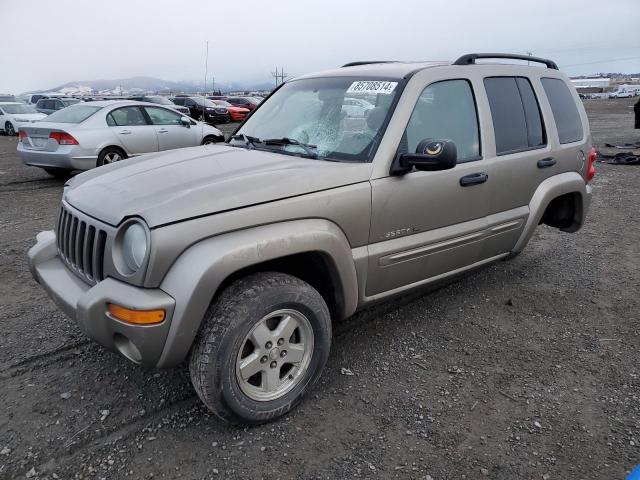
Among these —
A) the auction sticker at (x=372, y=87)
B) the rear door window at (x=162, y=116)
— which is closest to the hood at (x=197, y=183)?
the auction sticker at (x=372, y=87)

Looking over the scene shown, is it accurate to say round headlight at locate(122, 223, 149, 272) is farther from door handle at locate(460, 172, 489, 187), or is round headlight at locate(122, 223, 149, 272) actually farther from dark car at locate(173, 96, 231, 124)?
dark car at locate(173, 96, 231, 124)

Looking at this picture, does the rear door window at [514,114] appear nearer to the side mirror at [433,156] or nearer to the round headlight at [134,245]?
the side mirror at [433,156]

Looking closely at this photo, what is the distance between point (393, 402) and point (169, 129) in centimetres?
841

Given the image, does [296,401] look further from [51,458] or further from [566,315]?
[566,315]

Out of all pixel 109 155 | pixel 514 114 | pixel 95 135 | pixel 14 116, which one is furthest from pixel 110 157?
pixel 14 116

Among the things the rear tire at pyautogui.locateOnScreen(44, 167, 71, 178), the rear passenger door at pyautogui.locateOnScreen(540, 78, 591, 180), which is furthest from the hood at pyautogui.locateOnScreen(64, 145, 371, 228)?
the rear tire at pyautogui.locateOnScreen(44, 167, 71, 178)

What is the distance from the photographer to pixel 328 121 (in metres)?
3.22

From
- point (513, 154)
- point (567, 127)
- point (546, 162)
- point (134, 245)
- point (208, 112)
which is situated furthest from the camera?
point (208, 112)

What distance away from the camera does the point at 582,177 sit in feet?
14.4

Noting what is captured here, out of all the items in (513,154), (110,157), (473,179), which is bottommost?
(110,157)

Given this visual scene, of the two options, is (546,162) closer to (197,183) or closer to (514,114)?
(514,114)

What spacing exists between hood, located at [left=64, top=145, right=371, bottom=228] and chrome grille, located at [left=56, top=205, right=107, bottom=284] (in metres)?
0.08

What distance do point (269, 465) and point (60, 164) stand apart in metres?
7.71

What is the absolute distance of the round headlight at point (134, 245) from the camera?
2.25 meters
